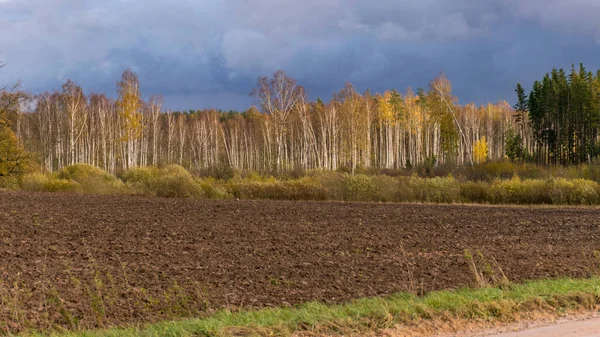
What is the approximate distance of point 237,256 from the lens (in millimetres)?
15055

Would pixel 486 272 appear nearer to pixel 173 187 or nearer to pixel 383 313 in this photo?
pixel 383 313

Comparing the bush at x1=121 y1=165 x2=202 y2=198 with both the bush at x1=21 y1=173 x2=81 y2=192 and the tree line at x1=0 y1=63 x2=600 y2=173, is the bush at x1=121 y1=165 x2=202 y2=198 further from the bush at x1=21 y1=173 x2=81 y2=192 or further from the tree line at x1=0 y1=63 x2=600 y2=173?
the tree line at x1=0 y1=63 x2=600 y2=173

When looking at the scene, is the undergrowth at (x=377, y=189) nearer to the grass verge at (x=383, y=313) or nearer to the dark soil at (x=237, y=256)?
the dark soil at (x=237, y=256)

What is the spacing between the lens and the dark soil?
10148 mm

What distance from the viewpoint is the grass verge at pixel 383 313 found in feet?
26.3

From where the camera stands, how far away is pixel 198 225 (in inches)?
850

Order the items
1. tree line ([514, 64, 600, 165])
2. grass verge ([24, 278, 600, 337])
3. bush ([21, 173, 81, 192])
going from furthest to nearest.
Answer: tree line ([514, 64, 600, 165]) → bush ([21, 173, 81, 192]) → grass verge ([24, 278, 600, 337])

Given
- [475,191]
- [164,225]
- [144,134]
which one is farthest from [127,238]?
[144,134]

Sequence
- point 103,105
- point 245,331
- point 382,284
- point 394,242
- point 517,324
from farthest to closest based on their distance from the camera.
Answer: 1. point 103,105
2. point 394,242
3. point 382,284
4. point 517,324
5. point 245,331

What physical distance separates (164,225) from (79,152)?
61.4 meters

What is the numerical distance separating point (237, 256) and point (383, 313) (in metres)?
7.13

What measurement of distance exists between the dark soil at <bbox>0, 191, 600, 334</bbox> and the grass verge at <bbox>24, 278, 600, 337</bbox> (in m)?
0.84

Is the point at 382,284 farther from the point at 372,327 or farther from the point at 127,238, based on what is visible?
the point at 127,238

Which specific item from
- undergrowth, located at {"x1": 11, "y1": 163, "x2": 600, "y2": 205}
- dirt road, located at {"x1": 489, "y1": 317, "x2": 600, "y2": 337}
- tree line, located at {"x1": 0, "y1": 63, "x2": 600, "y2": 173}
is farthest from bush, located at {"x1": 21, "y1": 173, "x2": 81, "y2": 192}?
dirt road, located at {"x1": 489, "y1": 317, "x2": 600, "y2": 337}
